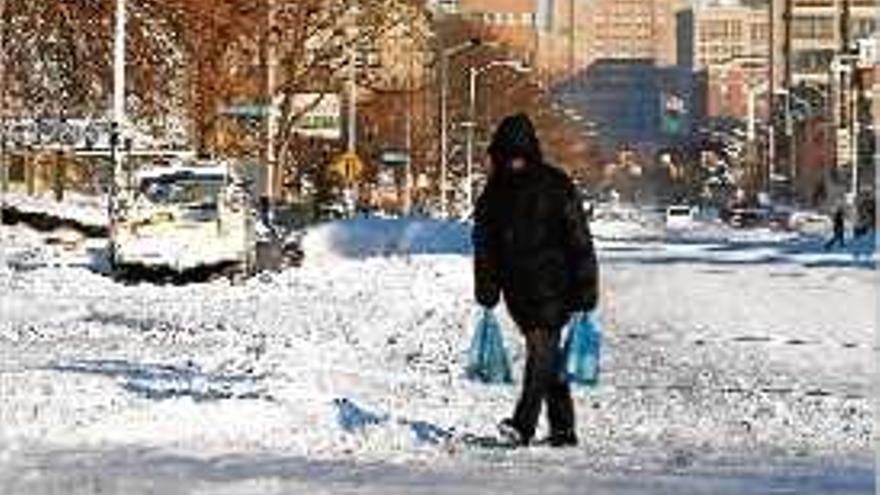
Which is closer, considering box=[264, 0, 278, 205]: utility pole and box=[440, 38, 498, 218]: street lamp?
box=[264, 0, 278, 205]: utility pole

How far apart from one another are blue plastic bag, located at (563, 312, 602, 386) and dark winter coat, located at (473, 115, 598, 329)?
48 cm

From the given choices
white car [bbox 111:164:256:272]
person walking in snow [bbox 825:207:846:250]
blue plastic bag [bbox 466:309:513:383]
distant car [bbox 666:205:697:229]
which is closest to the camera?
blue plastic bag [bbox 466:309:513:383]

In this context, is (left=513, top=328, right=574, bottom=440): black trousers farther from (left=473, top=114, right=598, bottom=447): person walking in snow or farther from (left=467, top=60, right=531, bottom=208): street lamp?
(left=467, top=60, right=531, bottom=208): street lamp

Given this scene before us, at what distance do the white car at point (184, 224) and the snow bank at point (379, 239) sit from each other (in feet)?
24.2

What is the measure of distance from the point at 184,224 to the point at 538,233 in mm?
24375

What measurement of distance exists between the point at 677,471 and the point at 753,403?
4.96 m

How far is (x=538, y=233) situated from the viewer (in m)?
12.2

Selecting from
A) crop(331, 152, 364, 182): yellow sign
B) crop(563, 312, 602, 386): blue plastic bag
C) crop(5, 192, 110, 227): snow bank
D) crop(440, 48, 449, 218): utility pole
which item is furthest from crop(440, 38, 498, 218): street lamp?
crop(563, 312, 602, 386): blue plastic bag

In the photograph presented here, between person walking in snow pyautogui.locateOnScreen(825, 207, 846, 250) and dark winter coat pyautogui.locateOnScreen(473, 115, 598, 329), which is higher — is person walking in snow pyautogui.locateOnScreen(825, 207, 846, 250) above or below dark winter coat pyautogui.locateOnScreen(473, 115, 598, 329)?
below

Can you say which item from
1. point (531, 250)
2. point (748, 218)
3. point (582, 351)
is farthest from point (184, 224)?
point (748, 218)

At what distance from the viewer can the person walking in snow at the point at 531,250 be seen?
1216 cm

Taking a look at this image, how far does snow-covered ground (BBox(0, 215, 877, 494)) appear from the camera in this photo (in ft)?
35.7

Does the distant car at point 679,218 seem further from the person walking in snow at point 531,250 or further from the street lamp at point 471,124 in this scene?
the person walking in snow at point 531,250

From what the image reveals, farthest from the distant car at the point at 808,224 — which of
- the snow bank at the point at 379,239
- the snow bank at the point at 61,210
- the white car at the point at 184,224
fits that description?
the white car at the point at 184,224
